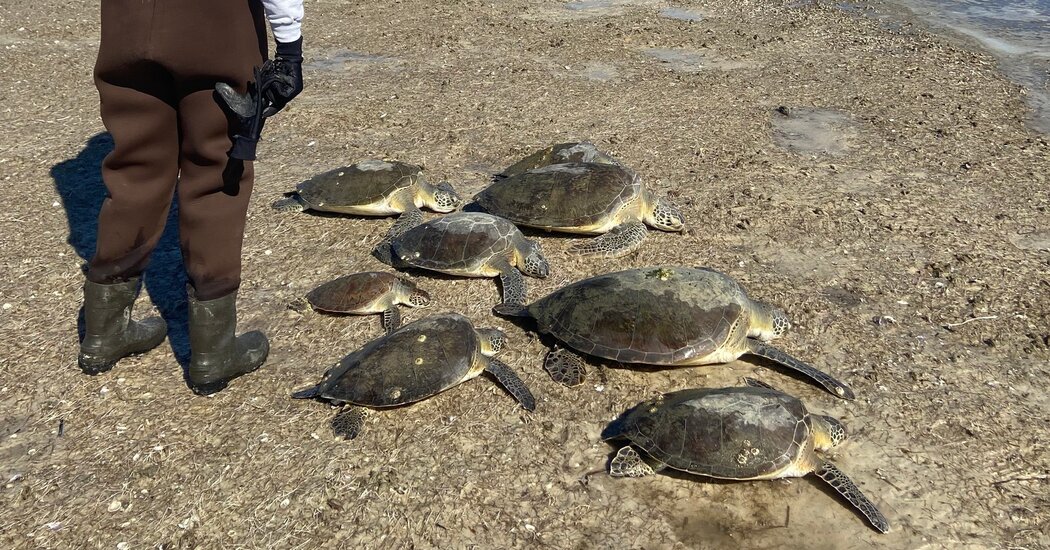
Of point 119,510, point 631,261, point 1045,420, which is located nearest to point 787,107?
point 631,261

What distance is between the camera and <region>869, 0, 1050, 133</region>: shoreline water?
35.3ft

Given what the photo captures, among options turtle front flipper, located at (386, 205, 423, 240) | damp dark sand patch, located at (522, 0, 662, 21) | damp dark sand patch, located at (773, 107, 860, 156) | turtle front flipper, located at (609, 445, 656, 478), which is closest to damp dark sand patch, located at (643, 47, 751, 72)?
damp dark sand patch, located at (773, 107, 860, 156)

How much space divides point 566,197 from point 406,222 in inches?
61.9

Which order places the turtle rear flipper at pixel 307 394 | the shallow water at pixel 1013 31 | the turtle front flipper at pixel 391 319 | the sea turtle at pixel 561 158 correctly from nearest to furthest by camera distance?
the turtle rear flipper at pixel 307 394 < the turtle front flipper at pixel 391 319 < the sea turtle at pixel 561 158 < the shallow water at pixel 1013 31

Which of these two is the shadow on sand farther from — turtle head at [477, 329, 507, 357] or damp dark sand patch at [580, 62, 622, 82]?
damp dark sand patch at [580, 62, 622, 82]

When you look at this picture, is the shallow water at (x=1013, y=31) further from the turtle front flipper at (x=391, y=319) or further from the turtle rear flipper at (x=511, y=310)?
the turtle front flipper at (x=391, y=319)

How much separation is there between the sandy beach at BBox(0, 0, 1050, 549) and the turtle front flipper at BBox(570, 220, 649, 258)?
200mm

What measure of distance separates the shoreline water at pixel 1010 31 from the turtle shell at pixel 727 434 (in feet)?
26.9

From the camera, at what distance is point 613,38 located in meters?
13.1

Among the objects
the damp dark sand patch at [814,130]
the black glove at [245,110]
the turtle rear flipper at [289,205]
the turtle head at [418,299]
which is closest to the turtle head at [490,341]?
the turtle head at [418,299]

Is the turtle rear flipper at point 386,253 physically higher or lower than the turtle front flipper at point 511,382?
lower

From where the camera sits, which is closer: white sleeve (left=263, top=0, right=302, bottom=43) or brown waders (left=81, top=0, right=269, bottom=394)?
brown waders (left=81, top=0, right=269, bottom=394)

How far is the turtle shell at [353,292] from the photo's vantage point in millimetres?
5266

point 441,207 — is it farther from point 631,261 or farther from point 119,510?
point 119,510
